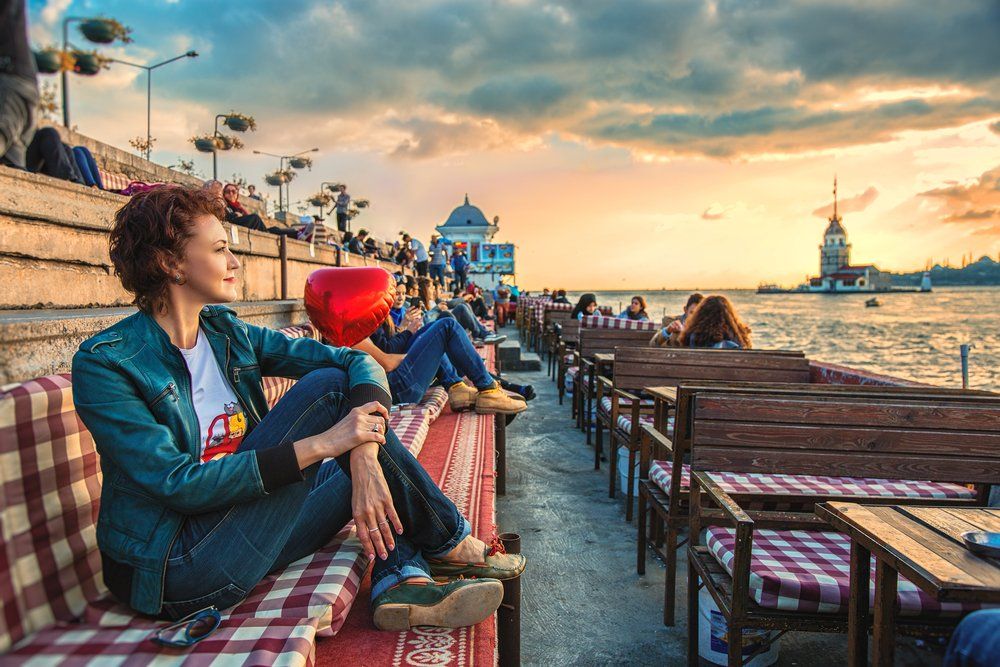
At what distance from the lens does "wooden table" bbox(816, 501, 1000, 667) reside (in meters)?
1.45

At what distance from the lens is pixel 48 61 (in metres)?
1.56

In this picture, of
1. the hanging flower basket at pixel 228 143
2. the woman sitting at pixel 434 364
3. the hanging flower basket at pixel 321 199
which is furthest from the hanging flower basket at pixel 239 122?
the woman sitting at pixel 434 364

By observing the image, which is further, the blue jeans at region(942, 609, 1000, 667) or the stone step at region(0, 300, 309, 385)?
the stone step at region(0, 300, 309, 385)

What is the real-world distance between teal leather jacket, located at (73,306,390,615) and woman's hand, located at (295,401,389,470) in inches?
1.9

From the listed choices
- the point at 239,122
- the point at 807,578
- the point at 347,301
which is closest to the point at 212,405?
the point at 347,301

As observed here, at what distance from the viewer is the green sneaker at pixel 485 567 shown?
208 cm

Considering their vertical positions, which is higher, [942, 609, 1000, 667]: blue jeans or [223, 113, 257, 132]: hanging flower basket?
[223, 113, 257, 132]: hanging flower basket

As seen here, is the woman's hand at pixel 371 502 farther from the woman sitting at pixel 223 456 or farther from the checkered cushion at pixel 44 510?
the checkered cushion at pixel 44 510

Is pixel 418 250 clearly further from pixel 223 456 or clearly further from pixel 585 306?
pixel 223 456

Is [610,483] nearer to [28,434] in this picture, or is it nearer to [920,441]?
[920,441]

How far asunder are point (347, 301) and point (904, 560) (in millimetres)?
2838

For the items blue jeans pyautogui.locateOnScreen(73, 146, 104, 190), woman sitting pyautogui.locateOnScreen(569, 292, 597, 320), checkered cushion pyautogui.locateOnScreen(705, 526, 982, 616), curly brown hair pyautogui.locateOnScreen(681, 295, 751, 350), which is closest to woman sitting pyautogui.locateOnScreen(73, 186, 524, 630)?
checkered cushion pyautogui.locateOnScreen(705, 526, 982, 616)

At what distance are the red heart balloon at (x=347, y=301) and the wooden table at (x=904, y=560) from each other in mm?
2515

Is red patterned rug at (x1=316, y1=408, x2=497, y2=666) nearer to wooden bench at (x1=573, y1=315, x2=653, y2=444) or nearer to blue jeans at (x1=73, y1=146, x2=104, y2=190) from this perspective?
wooden bench at (x1=573, y1=315, x2=653, y2=444)
